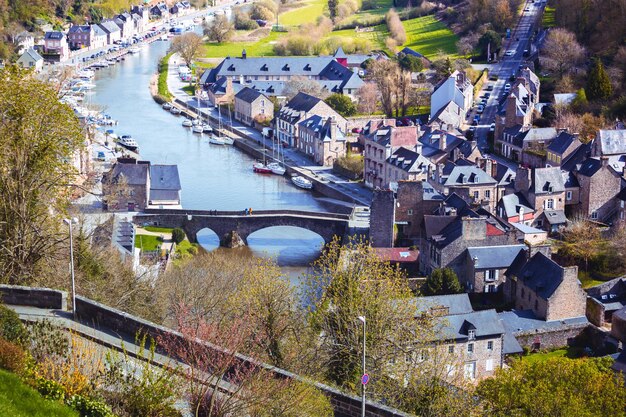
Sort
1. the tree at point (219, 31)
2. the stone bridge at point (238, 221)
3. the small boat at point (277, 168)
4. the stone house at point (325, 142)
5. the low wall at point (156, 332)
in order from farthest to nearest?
1. the tree at point (219, 31)
2. the stone house at point (325, 142)
3. the small boat at point (277, 168)
4. the stone bridge at point (238, 221)
5. the low wall at point (156, 332)

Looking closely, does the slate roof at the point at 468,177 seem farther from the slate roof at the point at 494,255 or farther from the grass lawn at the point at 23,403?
the grass lawn at the point at 23,403

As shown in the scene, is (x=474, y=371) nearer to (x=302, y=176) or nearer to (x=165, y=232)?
(x=165, y=232)

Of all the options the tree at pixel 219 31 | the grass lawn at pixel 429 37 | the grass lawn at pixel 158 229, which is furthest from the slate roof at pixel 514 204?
the tree at pixel 219 31

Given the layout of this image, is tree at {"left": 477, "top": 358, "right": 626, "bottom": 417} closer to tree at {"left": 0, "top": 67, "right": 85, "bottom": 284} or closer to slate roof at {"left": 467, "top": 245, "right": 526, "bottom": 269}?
tree at {"left": 0, "top": 67, "right": 85, "bottom": 284}

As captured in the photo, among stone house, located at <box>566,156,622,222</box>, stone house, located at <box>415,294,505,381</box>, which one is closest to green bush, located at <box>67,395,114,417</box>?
stone house, located at <box>415,294,505,381</box>

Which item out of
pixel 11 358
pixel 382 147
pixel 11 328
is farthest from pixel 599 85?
pixel 11 358

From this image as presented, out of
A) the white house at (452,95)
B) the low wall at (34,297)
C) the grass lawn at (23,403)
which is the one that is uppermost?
the grass lawn at (23,403)
